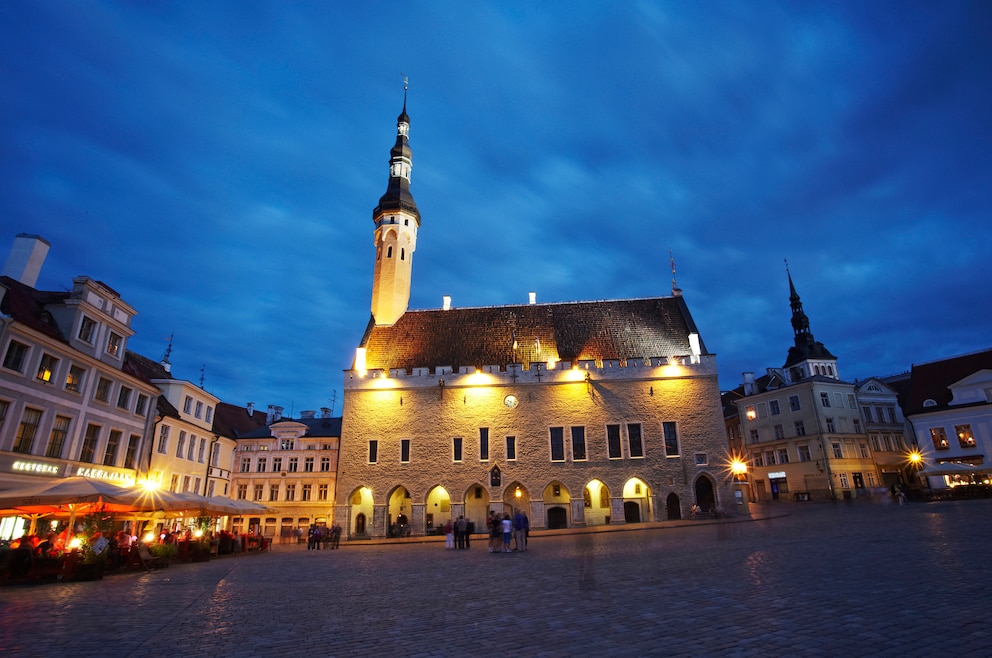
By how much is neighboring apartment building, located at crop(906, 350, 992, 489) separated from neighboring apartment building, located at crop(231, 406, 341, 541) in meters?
44.0

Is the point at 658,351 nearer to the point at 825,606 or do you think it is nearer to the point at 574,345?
the point at 574,345

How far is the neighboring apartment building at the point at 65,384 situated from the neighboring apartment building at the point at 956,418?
4904 cm

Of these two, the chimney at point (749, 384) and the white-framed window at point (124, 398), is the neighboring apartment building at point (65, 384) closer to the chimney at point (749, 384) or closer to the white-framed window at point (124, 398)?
the white-framed window at point (124, 398)

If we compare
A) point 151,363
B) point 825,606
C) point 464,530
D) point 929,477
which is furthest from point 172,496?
point 929,477

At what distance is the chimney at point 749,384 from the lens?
5132cm

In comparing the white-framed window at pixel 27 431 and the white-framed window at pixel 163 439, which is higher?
the white-framed window at pixel 163 439

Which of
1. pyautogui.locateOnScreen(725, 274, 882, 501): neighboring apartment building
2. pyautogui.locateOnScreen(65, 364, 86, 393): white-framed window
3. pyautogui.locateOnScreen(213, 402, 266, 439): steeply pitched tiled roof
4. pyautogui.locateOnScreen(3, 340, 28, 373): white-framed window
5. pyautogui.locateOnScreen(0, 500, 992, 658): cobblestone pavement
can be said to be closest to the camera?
pyautogui.locateOnScreen(0, 500, 992, 658): cobblestone pavement

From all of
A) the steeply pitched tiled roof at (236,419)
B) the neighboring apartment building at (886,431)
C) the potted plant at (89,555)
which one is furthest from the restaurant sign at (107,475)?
the neighboring apartment building at (886,431)

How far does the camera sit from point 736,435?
5228 cm

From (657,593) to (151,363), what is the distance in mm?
36300

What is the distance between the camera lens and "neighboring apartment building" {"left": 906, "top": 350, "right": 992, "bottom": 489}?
118 ft

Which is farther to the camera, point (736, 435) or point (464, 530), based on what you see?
point (736, 435)

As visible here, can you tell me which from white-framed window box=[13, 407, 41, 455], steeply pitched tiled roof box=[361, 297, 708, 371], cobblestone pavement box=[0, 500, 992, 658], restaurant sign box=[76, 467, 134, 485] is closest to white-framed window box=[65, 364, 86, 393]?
white-framed window box=[13, 407, 41, 455]

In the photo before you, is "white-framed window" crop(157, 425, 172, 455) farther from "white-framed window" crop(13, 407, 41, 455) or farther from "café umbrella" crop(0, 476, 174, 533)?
"café umbrella" crop(0, 476, 174, 533)
